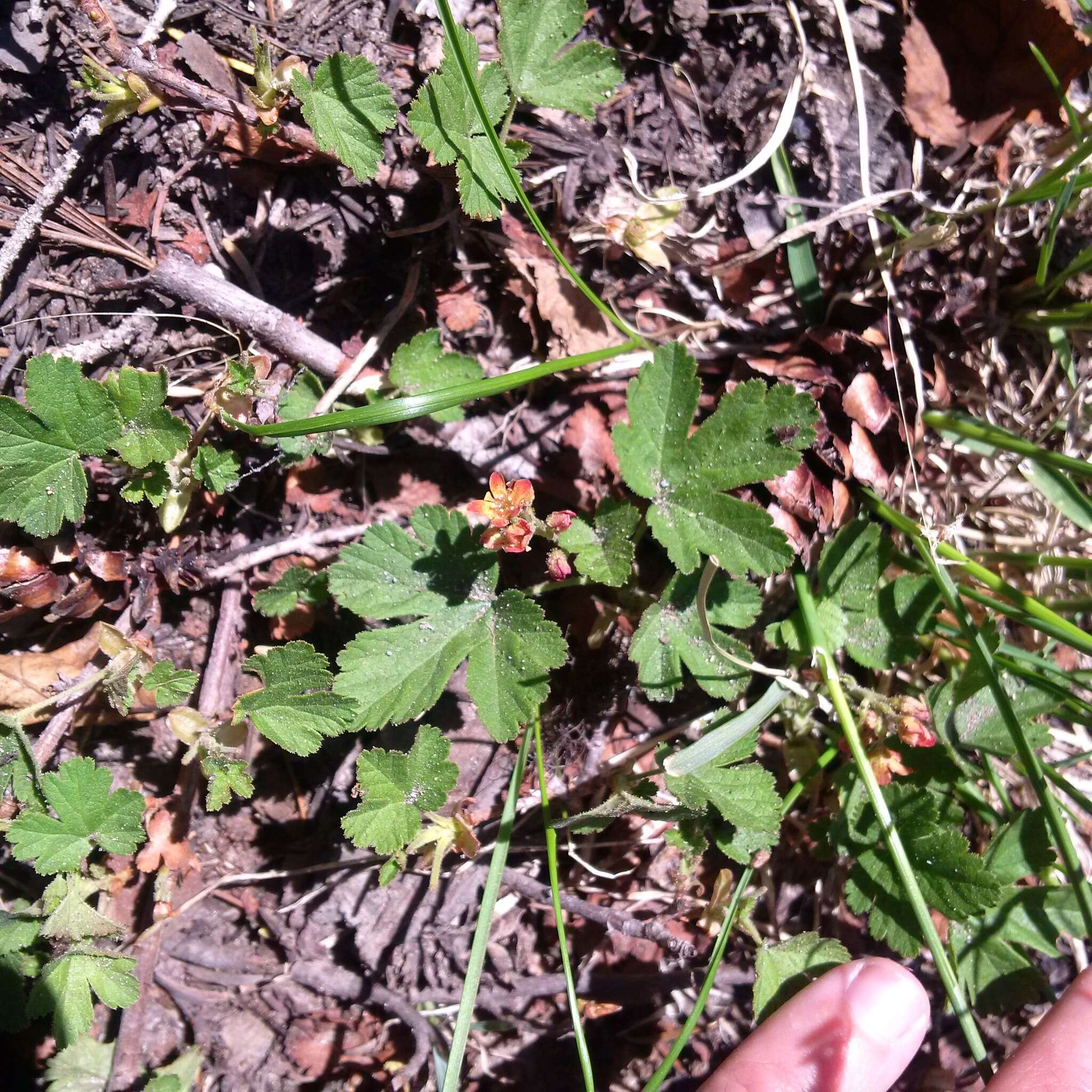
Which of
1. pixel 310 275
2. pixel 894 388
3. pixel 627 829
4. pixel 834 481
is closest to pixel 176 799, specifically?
pixel 627 829

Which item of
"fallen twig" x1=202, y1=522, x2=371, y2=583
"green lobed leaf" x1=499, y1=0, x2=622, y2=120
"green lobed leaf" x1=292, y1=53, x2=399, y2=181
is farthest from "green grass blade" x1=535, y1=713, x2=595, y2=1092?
"green lobed leaf" x1=499, y1=0, x2=622, y2=120

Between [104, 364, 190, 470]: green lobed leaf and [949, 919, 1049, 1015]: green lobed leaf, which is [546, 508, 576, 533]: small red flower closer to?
[104, 364, 190, 470]: green lobed leaf

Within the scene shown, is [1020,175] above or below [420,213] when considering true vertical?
above

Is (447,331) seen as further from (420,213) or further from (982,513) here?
(982,513)

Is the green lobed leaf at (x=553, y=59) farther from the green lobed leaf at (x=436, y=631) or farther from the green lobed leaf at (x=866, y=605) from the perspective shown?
the green lobed leaf at (x=866, y=605)

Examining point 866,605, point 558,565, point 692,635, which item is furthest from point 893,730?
point 558,565

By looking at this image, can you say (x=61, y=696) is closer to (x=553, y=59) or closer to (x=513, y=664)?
(x=513, y=664)
